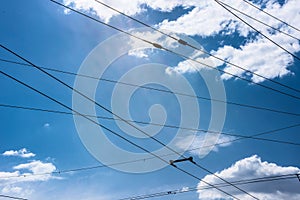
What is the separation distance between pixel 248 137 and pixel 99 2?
17136mm

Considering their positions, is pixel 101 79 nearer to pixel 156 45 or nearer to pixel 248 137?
pixel 156 45

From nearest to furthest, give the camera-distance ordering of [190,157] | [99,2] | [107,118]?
[99,2]
[190,157]
[107,118]

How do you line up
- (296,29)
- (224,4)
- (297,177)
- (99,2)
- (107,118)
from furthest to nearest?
(297,177) → (107,118) → (296,29) → (224,4) → (99,2)

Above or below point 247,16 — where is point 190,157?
below

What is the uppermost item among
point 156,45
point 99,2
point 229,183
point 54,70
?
point 54,70

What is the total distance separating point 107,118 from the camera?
17.4 meters

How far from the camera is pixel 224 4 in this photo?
494 inches

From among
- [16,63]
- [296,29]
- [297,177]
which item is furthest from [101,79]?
[297,177]

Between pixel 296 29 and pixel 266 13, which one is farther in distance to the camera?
pixel 296 29

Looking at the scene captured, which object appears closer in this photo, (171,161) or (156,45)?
(156,45)

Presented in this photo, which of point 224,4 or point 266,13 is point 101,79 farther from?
point 266,13

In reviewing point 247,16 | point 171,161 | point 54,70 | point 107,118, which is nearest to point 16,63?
point 54,70

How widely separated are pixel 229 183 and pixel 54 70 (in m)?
12.3

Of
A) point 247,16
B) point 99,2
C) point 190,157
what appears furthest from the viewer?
point 190,157
